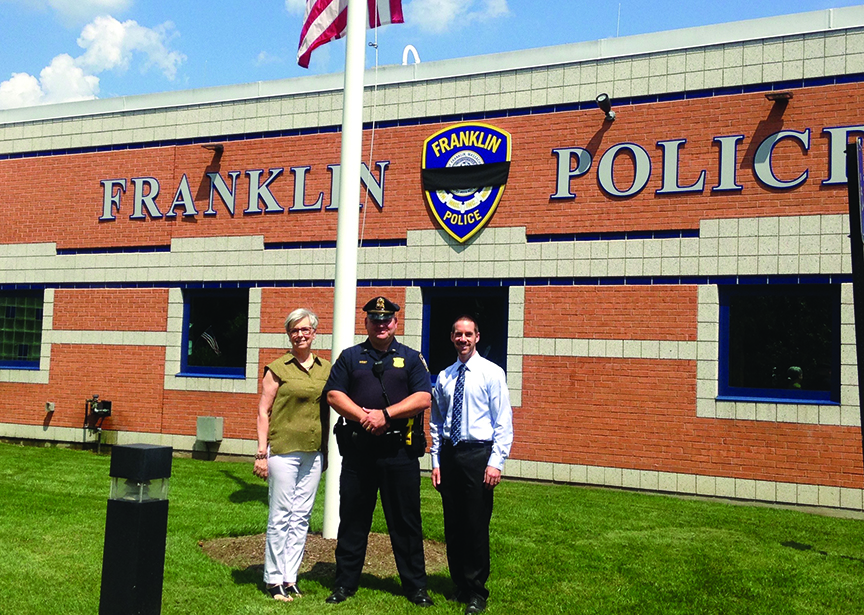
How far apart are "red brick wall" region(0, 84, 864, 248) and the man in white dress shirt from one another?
262 inches

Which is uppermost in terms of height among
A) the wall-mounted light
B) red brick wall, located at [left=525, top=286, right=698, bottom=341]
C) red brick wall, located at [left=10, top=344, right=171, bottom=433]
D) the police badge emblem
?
the wall-mounted light

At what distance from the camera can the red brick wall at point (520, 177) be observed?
11.9 metres

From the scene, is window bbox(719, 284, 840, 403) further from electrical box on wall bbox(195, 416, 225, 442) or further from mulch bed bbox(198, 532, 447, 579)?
electrical box on wall bbox(195, 416, 225, 442)

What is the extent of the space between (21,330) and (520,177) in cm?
997

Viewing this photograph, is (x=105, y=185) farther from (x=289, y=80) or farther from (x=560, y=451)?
(x=560, y=451)

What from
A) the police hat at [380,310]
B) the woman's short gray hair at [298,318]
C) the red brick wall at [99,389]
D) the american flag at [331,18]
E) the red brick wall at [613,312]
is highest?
the american flag at [331,18]

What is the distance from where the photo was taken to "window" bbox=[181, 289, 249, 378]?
15.6 metres

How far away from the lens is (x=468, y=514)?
21.3 feet

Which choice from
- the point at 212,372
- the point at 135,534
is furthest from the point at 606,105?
the point at 135,534

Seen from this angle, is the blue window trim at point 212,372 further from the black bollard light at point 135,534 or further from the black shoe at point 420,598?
the black bollard light at point 135,534

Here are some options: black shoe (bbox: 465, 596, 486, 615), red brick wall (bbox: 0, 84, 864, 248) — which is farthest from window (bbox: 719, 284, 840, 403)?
black shoe (bbox: 465, 596, 486, 615)

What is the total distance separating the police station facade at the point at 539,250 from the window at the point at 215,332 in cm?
4

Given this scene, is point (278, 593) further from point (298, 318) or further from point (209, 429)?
point (209, 429)

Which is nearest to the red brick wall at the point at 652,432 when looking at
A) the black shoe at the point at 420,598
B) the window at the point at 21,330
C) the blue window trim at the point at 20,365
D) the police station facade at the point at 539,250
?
the police station facade at the point at 539,250
